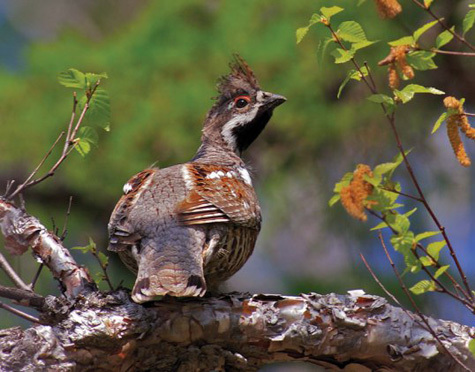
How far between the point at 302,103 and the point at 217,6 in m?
1.60

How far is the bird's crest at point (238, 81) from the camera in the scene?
17.2 feet

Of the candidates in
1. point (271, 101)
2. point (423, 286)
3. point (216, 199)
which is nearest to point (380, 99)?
point (423, 286)

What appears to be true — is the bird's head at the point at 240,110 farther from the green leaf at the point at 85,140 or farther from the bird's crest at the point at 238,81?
A: the green leaf at the point at 85,140

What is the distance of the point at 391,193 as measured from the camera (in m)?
2.66

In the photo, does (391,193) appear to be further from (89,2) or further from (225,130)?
(89,2)

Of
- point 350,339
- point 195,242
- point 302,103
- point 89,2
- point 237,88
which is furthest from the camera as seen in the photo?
point 89,2

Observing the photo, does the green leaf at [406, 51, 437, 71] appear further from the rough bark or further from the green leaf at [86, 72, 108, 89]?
the green leaf at [86, 72, 108, 89]

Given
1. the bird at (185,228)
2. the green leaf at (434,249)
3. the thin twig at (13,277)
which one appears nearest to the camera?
the green leaf at (434,249)

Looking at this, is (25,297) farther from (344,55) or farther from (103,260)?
(344,55)

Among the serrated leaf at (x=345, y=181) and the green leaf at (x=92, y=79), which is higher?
the green leaf at (x=92, y=79)

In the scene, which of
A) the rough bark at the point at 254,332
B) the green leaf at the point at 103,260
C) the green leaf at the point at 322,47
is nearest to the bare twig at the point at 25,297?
the rough bark at the point at 254,332

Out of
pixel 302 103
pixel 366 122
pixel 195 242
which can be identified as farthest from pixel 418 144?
pixel 195 242

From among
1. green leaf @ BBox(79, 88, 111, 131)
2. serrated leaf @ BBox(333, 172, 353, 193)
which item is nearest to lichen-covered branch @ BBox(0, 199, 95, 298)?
green leaf @ BBox(79, 88, 111, 131)

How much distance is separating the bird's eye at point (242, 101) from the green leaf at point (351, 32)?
8.28ft
